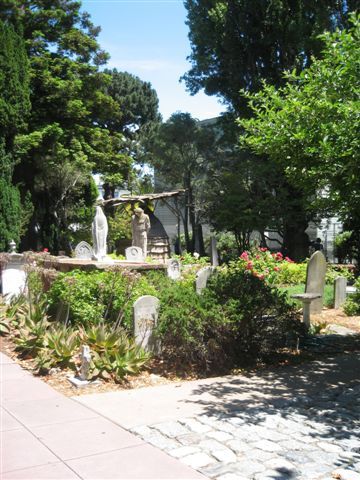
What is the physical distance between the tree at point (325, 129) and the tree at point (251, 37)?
64.7ft

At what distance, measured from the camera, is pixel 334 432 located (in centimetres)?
515

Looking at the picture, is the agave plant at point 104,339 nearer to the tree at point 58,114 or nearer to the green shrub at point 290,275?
the green shrub at point 290,275

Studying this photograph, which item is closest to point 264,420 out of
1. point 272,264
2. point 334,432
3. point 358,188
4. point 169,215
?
point 334,432

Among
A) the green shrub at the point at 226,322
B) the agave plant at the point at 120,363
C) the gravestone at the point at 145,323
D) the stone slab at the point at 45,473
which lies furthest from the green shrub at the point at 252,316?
the stone slab at the point at 45,473

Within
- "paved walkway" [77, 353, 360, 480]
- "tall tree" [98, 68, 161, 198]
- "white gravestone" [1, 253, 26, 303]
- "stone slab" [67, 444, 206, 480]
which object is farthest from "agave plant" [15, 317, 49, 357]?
"tall tree" [98, 68, 161, 198]

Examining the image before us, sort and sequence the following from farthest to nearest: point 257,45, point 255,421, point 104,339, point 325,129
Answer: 1. point 257,45
2. point 104,339
3. point 325,129
4. point 255,421

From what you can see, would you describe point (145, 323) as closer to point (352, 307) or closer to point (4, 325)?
point (4, 325)

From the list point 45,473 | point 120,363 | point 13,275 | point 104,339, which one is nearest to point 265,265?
Answer: point 13,275

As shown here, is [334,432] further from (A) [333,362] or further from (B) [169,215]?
(B) [169,215]

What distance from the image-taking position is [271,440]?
4922mm

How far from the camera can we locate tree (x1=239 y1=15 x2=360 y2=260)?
6285 millimetres

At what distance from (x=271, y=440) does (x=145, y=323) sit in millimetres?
3491

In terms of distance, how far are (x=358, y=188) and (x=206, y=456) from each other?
3.92 metres

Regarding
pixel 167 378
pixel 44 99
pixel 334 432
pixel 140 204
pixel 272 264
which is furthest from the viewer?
pixel 140 204
